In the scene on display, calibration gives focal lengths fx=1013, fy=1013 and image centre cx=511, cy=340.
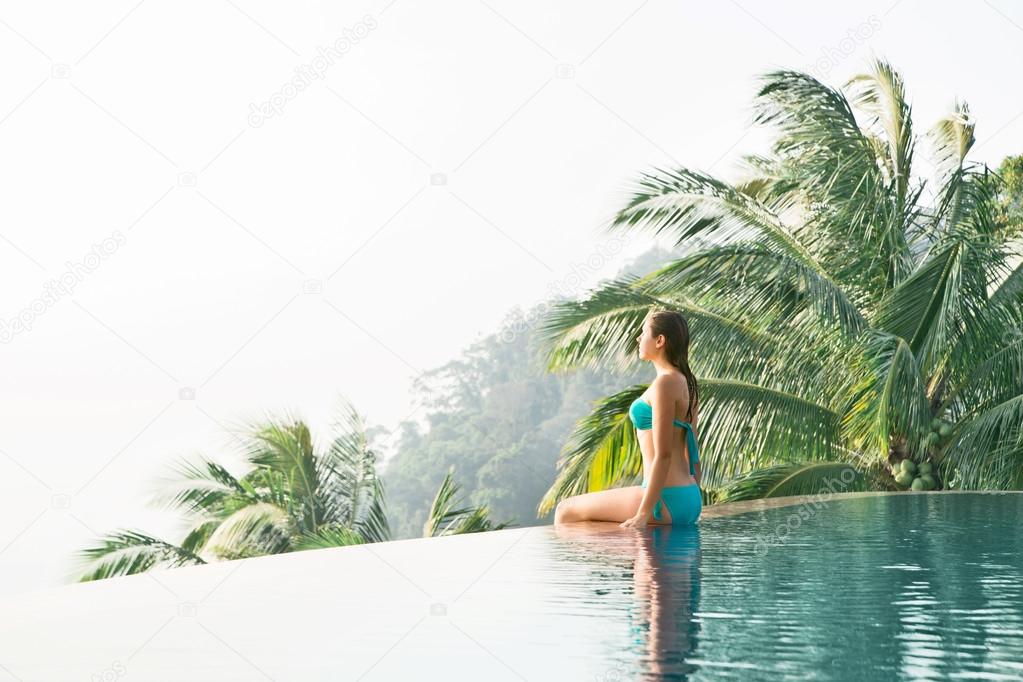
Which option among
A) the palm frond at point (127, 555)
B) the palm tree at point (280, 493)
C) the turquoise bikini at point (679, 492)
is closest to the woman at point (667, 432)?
the turquoise bikini at point (679, 492)

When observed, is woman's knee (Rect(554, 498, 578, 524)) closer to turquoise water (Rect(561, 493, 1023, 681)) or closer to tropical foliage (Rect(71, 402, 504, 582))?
turquoise water (Rect(561, 493, 1023, 681))

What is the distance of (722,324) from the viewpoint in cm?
1110

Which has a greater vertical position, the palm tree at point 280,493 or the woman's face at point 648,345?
the woman's face at point 648,345

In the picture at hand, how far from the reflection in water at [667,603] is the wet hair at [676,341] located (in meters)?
0.87

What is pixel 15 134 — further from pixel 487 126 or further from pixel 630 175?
pixel 630 175

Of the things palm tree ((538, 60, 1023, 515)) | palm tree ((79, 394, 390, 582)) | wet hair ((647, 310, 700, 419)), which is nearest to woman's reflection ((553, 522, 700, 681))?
wet hair ((647, 310, 700, 419))

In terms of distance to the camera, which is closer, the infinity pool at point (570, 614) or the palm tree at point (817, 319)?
the infinity pool at point (570, 614)

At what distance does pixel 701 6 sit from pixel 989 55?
25.5 metres

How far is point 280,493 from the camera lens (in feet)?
49.5

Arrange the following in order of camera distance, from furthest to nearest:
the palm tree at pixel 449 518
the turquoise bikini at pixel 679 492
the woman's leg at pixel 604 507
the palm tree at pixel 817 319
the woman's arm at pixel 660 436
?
the palm tree at pixel 449 518 → the palm tree at pixel 817 319 → the woman's leg at pixel 604 507 → the turquoise bikini at pixel 679 492 → the woman's arm at pixel 660 436

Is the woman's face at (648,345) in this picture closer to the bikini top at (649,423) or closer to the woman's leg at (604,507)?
the bikini top at (649,423)

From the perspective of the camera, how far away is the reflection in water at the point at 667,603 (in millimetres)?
2134

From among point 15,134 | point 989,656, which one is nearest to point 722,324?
point 989,656

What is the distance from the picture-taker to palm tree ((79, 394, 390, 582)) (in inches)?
575
